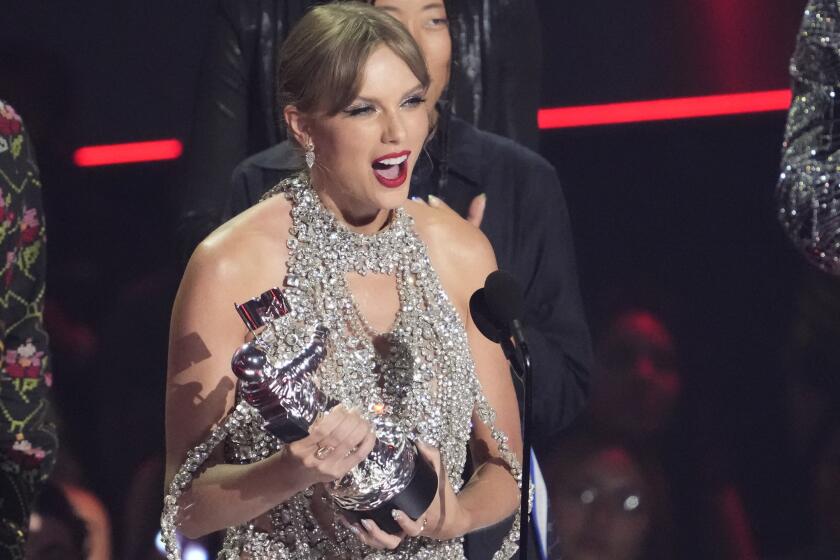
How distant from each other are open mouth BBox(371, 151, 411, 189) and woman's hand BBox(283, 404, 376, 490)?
408 mm

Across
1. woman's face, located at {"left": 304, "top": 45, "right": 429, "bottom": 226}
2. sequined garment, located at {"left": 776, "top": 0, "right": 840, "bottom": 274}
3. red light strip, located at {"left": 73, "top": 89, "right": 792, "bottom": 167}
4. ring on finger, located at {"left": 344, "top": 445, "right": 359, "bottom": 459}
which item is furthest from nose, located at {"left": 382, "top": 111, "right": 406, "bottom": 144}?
red light strip, located at {"left": 73, "top": 89, "right": 792, "bottom": 167}

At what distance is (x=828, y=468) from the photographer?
10.7 ft

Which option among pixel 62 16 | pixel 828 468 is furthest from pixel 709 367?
pixel 62 16

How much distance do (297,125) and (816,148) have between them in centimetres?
83

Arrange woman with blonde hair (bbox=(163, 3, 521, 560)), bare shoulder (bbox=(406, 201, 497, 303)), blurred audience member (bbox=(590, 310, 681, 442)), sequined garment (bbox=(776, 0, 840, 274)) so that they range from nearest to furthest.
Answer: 1. woman with blonde hair (bbox=(163, 3, 521, 560))
2. bare shoulder (bbox=(406, 201, 497, 303))
3. sequined garment (bbox=(776, 0, 840, 274))
4. blurred audience member (bbox=(590, 310, 681, 442))

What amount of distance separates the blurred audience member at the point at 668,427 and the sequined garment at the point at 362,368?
4.09 feet

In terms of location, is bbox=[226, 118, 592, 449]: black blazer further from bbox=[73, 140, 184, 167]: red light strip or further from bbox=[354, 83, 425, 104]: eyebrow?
bbox=[73, 140, 184, 167]: red light strip

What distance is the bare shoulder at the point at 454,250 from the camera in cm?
205

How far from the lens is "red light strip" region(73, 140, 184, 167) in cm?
313

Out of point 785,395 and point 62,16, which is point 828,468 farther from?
point 62,16

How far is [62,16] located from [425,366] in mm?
1535

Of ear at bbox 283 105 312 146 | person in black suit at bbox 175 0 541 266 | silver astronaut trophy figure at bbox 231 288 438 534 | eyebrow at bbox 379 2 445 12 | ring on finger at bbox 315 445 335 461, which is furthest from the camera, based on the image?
person in black suit at bbox 175 0 541 266

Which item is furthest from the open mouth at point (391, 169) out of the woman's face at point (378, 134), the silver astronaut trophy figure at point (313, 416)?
the silver astronaut trophy figure at point (313, 416)

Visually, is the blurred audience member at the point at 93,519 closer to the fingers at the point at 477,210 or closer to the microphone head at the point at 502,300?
the fingers at the point at 477,210
